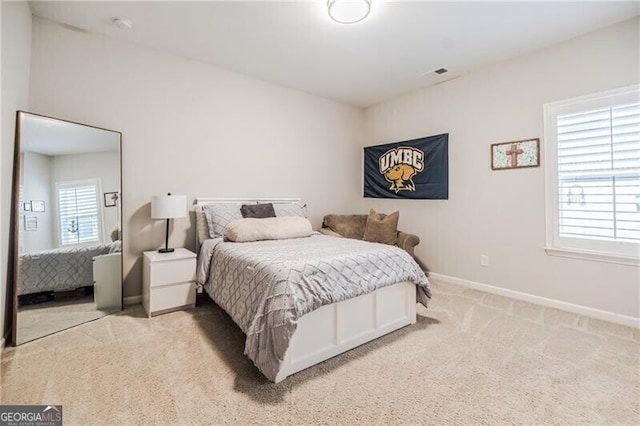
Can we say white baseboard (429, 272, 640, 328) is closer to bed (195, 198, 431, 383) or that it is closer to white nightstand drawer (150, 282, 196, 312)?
bed (195, 198, 431, 383)

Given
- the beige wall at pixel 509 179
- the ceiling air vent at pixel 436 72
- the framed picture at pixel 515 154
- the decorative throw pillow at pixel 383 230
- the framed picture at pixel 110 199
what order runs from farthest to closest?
the decorative throw pillow at pixel 383 230 < the ceiling air vent at pixel 436 72 < the framed picture at pixel 515 154 < the framed picture at pixel 110 199 < the beige wall at pixel 509 179

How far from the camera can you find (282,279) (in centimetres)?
177

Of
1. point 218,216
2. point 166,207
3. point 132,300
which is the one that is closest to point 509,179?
point 218,216

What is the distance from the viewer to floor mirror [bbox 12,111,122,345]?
2.16 metres

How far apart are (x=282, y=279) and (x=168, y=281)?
1529 mm

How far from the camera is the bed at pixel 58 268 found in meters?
2.17

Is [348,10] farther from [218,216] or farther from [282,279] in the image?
[218,216]

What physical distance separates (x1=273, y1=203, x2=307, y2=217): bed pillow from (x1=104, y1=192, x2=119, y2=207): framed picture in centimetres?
164

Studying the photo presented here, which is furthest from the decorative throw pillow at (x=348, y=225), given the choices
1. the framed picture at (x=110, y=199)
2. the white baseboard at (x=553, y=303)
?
the framed picture at (x=110, y=199)

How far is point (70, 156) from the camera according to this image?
98.3 inches

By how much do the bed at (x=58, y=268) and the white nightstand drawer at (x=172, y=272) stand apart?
0.55 metres

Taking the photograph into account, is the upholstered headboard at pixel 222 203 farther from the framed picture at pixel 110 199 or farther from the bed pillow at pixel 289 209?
the framed picture at pixel 110 199

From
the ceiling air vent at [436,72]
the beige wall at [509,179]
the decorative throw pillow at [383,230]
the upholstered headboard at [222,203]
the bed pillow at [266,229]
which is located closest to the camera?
the beige wall at [509,179]

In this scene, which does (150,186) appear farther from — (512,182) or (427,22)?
(512,182)
